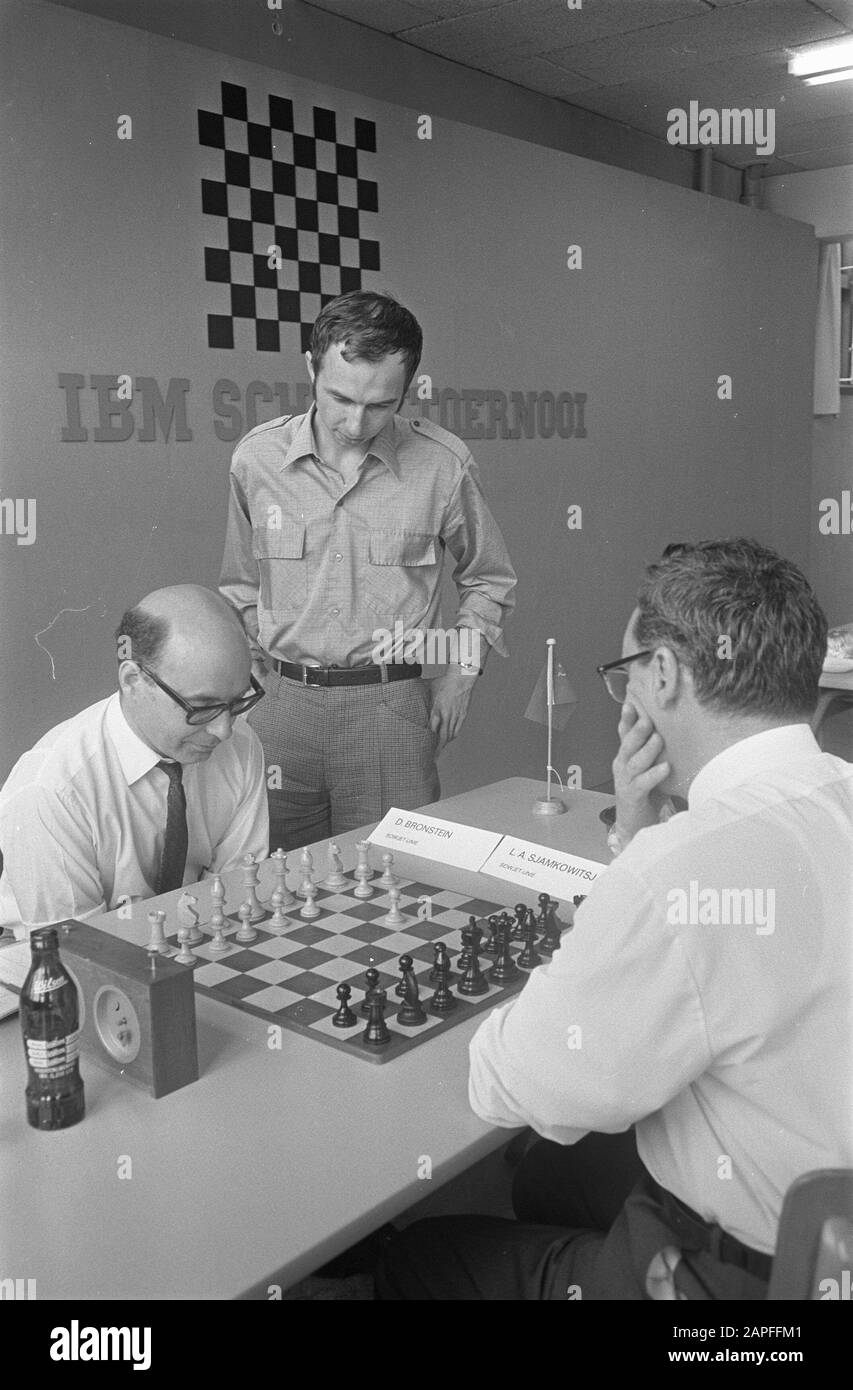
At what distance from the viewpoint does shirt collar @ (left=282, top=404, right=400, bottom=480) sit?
2.93m

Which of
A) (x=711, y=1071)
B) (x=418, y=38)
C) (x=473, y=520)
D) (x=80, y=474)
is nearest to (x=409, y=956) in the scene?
(x=711, y=1071)

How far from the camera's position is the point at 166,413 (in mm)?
3354

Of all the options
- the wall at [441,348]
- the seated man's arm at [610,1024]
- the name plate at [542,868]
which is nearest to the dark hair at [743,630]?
the seated man's arm at [610,1024]

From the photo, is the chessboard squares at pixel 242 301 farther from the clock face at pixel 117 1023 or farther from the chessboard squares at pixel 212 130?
the clock face at pixel 117 1023

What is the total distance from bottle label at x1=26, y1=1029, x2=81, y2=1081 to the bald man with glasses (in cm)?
63

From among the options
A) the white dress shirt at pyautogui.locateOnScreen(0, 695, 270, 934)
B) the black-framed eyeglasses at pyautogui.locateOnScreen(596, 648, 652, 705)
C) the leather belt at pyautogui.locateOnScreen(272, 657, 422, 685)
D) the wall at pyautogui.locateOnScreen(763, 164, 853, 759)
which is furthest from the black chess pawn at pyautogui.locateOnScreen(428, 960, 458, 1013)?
the wall at pyautogui.locateOnScreen(763, 164, 853, 759)

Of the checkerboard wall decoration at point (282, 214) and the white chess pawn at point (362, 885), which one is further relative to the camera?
the checkerboard wall decoration at point (282, 214)

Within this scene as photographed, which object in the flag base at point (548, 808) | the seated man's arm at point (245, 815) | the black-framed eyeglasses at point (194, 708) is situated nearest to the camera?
the black-framed eyeglasses at point (194, 708)

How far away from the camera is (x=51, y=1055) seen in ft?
4.12

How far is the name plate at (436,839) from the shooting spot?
2137 millimetres

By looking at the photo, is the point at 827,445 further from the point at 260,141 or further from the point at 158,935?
the point at 158,935

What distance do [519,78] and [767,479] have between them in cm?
253

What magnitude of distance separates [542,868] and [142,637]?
82 cm

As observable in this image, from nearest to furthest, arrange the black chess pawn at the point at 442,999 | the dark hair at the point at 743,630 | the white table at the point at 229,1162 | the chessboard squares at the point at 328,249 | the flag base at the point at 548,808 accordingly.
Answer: the white table at the point at 229,1162, the dark hair at the point at 743,630, the black chess pawn at the point at 442,999, the flag base at the point at 548,808, the chessboard squares at the point at 328,249
